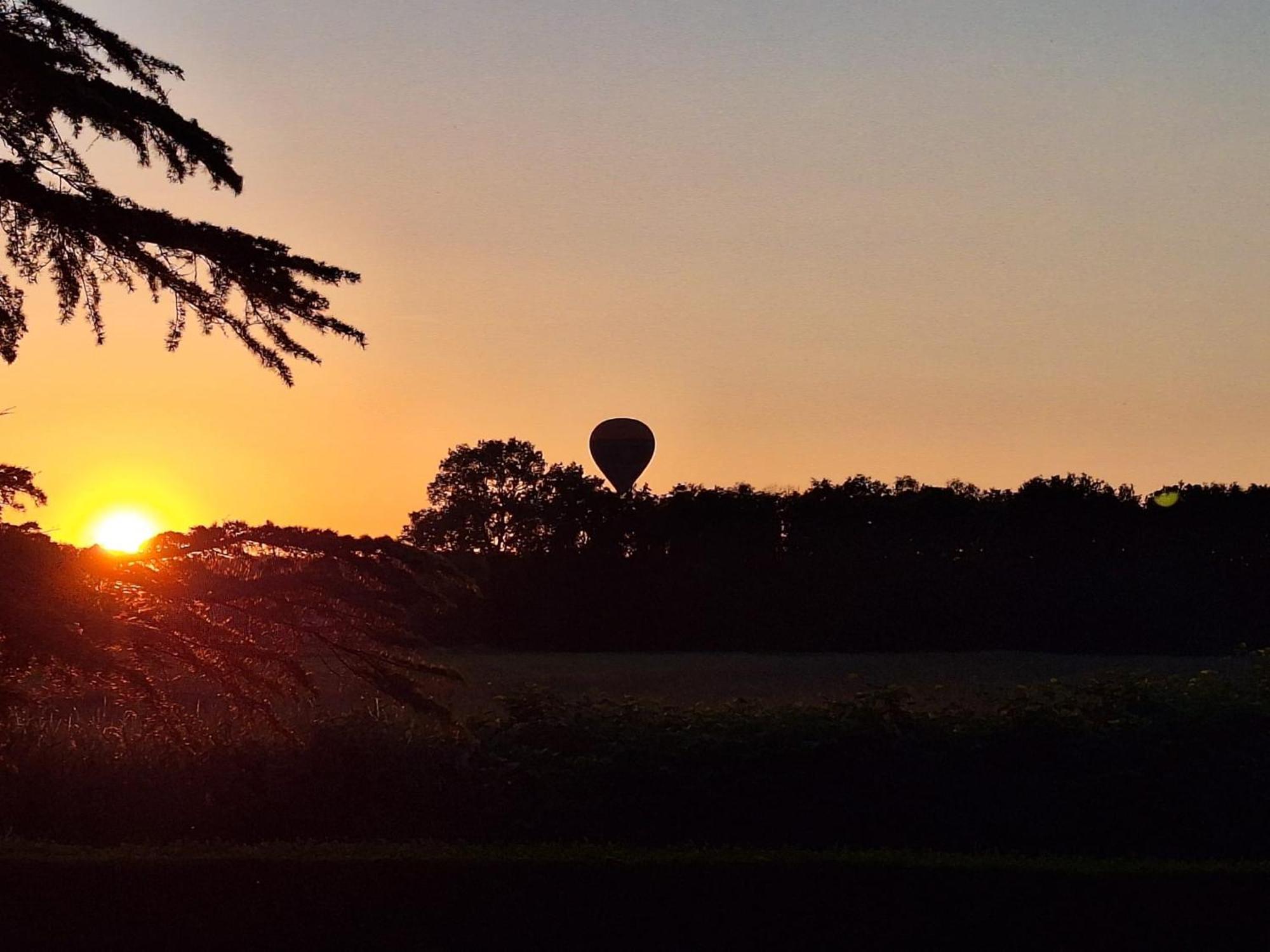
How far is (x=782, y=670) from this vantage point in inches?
1496

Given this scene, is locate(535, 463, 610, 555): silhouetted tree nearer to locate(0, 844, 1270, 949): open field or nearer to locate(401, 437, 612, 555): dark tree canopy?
locate(401, 437, 612, 555): dark tree canopy

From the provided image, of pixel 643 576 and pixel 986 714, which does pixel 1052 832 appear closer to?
pixel 986 714

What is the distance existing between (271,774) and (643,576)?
106 ft

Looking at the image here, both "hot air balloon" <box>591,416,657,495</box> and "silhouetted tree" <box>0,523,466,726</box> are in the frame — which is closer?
"silhouetted tree" <box>0,523,466,726</box>

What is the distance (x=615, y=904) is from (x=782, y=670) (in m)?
30.1

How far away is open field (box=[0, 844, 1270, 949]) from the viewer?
27.0 feet

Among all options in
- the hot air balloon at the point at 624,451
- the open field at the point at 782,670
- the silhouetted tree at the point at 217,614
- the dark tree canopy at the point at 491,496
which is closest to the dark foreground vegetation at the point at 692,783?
the silhouetted tree at the point at 217,614

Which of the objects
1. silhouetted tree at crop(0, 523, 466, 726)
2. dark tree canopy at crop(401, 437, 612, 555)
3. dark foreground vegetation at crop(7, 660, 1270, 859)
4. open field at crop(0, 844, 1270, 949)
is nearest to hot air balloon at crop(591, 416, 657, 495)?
dark tree canopy at crop(401, 437, 612, 555)

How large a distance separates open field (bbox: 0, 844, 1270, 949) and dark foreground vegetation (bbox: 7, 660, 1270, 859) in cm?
359

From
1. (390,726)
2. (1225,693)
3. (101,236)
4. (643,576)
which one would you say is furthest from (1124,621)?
(101,236)

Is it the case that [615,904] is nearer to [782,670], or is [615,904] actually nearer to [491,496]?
[782,670]

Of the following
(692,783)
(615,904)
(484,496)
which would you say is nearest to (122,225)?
(615,904)

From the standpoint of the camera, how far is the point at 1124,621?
143ft

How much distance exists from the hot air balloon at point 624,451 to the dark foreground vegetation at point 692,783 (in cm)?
2683
